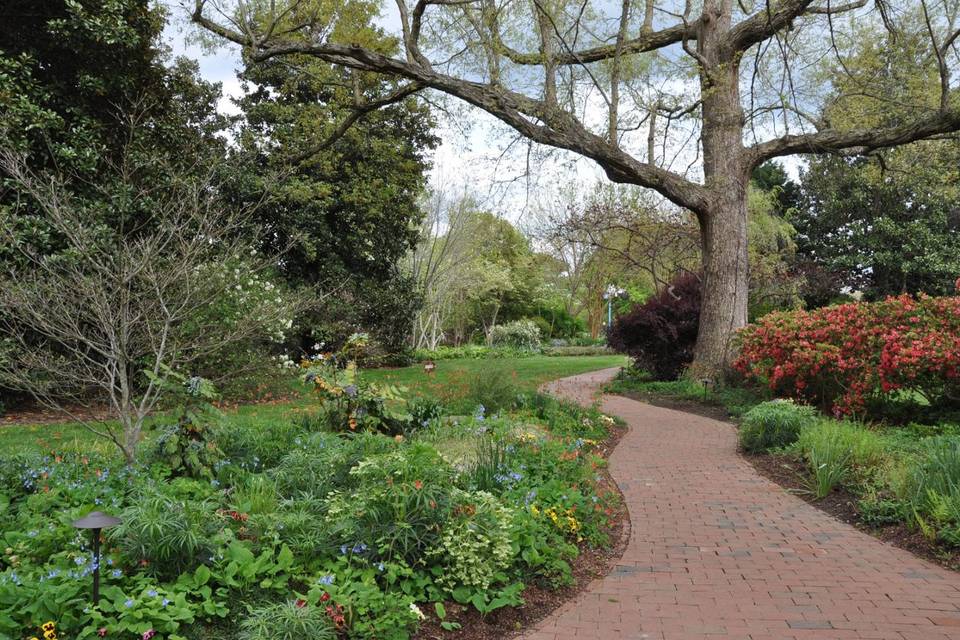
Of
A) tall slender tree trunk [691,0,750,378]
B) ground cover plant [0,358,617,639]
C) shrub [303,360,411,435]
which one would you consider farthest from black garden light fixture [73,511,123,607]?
tall slender tree trunk [691,0,750,378]

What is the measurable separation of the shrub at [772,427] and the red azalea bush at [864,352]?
1116 mm

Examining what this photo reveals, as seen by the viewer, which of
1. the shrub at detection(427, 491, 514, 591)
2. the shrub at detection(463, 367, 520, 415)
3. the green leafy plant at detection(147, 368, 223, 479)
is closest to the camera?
the shrub at detection(427, 491, 514, 591)

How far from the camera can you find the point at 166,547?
3160 millimetres

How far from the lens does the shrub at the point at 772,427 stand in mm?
7645

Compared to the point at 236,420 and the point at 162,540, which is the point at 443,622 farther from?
the point at 236,420

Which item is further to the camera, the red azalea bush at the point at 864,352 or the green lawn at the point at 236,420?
the red azalea bush at the point at 864,352

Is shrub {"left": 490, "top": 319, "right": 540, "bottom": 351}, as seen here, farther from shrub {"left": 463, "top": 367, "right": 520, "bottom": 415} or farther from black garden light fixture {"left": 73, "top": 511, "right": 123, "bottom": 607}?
black garden light fixture {"left": 73, "top": 511, "right": 123, "bottom": 607}

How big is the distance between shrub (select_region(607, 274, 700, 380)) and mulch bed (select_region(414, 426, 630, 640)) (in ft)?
36.4

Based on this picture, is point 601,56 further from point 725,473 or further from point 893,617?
point 893,617

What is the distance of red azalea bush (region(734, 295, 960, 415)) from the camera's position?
7832 millimetres

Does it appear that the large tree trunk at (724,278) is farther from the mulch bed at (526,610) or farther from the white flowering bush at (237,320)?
the mulch bed at (526,610)

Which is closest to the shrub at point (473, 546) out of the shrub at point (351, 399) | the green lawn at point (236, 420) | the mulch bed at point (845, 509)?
the shrub at point (351, 399)

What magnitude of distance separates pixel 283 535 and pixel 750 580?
2713 mm

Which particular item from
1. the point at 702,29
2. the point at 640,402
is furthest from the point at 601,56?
the point at 640,402
